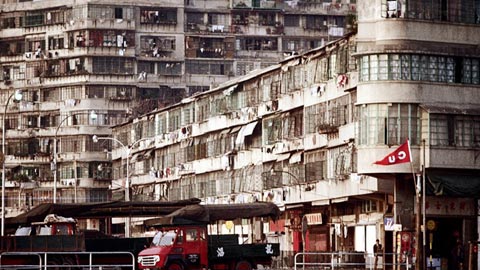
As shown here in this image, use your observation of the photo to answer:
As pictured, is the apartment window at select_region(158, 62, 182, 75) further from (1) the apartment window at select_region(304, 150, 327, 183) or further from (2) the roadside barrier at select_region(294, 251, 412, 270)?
(2) the roadside barrier at select_region(294, 251, 412, 270)

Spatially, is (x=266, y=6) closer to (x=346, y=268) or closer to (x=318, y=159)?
(x=318, y=159)

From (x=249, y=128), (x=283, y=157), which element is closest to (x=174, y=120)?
(x=249, y=128)

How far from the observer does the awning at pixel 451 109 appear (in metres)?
74.3

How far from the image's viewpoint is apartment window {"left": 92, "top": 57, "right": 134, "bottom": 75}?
473 feet

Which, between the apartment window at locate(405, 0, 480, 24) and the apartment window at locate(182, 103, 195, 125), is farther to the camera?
the apartment window at locate(182, 103, 195, 125)

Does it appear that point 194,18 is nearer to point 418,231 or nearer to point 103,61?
point 103,61

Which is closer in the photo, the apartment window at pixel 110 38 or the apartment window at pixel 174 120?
the apartment window at pixel 174 120

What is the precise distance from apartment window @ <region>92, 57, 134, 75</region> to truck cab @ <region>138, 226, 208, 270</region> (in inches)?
2930

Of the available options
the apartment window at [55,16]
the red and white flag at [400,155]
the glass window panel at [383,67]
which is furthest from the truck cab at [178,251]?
the apartment window at [55,16]

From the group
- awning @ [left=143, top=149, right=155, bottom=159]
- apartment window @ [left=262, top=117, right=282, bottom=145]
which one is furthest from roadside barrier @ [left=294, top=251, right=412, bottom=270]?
awning @ [left=143, top=149, right=155, bottom=159]

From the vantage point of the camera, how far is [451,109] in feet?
247

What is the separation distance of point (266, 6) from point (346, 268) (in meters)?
79.5

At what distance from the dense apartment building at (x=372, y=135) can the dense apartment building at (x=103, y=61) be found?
38.9m

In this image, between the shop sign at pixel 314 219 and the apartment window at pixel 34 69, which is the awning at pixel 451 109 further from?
the apartment window at pixel 34 69
